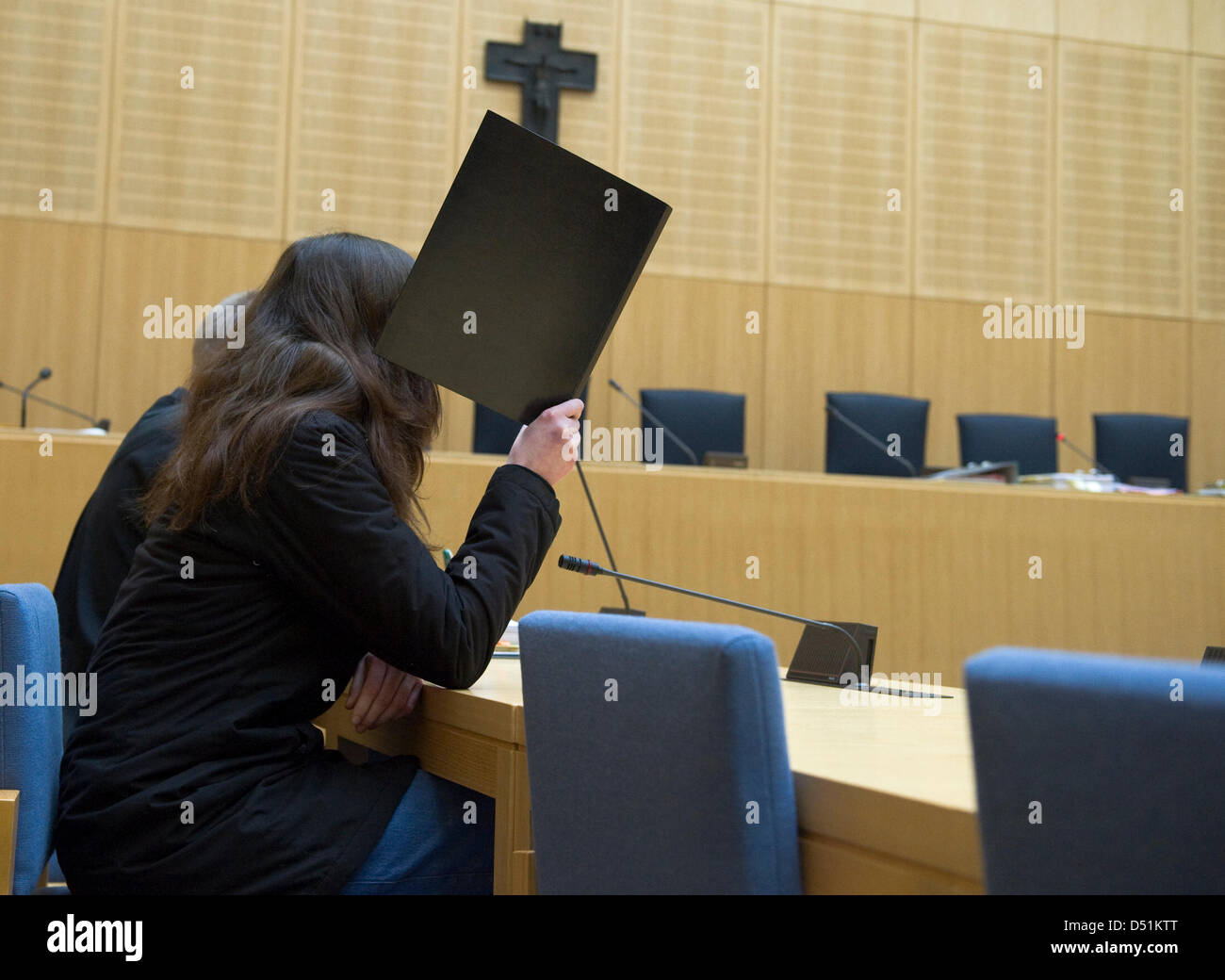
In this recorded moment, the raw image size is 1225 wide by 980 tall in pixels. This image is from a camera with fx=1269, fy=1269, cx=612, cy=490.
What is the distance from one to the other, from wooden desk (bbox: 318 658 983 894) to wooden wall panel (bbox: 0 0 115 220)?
538 cm

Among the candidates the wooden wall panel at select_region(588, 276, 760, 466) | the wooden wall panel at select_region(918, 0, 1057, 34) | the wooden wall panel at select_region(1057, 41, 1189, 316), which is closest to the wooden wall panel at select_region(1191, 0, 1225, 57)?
the wooden wall panel at select_region(1057, 41, 1189, 316)

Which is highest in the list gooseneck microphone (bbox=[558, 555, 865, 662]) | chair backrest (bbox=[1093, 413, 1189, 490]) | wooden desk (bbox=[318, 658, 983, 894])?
chair backrest (bbox=[1093, 413, 1189, 490])

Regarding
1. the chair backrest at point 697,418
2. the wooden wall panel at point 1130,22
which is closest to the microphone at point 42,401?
the chair backrest at point 697,418

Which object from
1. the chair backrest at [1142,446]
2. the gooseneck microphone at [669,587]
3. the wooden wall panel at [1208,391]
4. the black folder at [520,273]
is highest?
the wooden wall panel at [1208,391]

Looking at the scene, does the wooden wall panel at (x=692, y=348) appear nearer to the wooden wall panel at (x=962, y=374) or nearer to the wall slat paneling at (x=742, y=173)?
the wall slat paneling at (x=742, y=173)

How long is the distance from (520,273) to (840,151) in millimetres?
6131

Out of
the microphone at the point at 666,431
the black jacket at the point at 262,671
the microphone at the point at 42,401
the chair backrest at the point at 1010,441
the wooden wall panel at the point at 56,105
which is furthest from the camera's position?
the chair backrest at the point at 1010,441

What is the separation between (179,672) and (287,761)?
0.17 m

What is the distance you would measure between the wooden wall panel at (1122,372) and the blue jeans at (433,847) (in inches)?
263

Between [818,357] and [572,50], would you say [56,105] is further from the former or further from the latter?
[818,357]

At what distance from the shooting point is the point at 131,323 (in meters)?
6.54

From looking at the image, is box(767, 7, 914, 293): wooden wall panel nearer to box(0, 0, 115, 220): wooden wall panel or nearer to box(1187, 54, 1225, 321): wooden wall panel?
box(1187, 54, 1225, 321): wooden wall panel

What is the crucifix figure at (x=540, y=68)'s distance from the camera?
22.9 ft

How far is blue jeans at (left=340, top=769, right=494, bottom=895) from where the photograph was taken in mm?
1577
